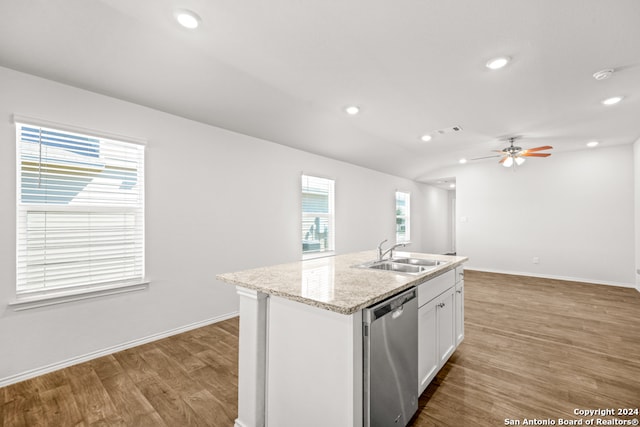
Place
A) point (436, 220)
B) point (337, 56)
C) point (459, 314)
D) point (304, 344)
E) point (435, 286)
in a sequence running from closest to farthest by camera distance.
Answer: point (304, 344), point (435, 286), point (337, 56), point (459, 314), point (436, 220)

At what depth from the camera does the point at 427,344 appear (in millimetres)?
1974

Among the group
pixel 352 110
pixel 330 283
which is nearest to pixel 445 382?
pixel 330 283

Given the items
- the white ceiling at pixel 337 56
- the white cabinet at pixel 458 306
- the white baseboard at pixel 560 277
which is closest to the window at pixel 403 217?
the white baseboard at pixel 560 277

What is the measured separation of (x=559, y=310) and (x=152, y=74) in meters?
5.44

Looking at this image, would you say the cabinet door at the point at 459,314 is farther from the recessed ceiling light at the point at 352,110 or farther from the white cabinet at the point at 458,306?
the recessed ceiling light at the point at 352,110

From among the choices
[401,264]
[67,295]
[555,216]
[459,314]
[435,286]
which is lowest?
[459,314]

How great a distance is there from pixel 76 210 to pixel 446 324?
3267mm

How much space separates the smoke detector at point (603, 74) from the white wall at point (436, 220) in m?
5.79

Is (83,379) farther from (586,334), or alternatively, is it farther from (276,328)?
(586,334)

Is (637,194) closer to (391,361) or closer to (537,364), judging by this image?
(537,364)

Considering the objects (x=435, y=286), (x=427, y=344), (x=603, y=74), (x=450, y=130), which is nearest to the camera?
(x=427, y=344)

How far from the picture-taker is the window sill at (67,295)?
2.19 meters

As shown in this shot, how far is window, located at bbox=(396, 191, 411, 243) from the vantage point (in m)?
7.32

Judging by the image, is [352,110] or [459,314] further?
[352,110]
